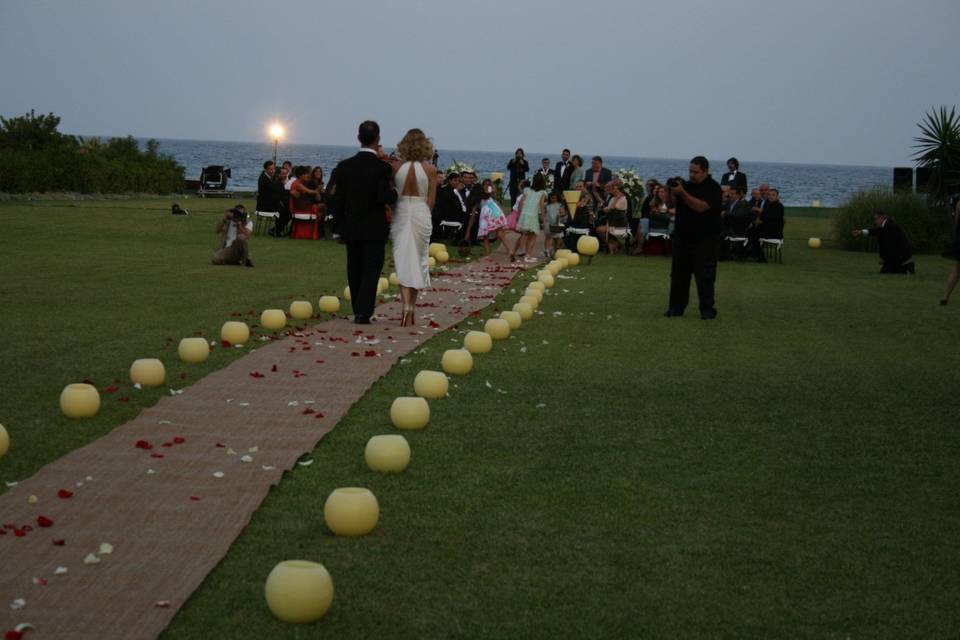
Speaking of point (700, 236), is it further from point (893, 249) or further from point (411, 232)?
point (893, 249)

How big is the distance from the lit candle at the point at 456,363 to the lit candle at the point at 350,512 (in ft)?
15.4

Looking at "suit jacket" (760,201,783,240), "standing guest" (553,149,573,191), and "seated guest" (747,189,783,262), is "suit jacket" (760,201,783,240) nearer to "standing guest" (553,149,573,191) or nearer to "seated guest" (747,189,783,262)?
"seated guest" (747,189,783,262)

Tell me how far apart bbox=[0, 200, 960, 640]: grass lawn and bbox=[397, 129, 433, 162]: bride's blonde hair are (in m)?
2.22

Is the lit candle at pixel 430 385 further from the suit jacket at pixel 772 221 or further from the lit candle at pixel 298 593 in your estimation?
the suit jacket at pixel 772 221

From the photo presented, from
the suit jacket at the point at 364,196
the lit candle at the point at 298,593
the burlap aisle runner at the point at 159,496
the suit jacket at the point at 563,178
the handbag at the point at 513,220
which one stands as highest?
the suit jacket at the point at 563,178

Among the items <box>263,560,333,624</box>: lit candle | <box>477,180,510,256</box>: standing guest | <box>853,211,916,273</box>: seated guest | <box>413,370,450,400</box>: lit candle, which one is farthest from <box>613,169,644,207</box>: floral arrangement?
<box>263,560,333,624</box>: lit candle

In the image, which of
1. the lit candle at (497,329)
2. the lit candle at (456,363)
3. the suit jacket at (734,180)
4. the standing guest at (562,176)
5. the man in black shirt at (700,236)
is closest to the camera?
the lit candle at (456,363)

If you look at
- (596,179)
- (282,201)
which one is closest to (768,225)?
(596,179)

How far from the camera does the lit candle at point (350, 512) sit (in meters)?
5.83

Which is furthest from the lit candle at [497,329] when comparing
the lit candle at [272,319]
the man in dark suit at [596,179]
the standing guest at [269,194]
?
the standing guest at [269,194]

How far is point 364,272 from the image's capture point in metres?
14.0

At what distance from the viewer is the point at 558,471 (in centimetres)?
732

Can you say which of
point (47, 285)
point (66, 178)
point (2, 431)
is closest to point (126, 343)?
point (2, 431)

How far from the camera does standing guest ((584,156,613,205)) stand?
29.8 meters
